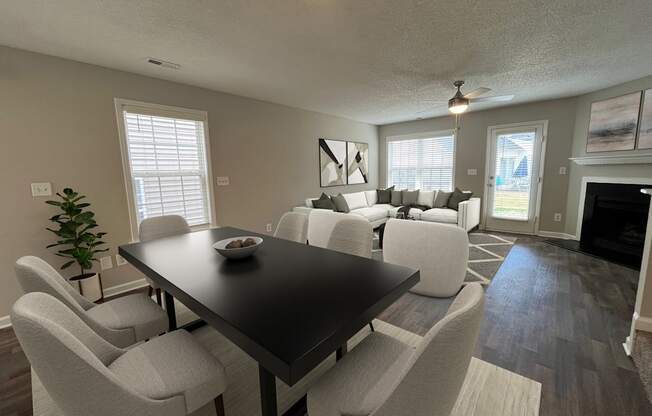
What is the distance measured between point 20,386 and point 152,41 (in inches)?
104

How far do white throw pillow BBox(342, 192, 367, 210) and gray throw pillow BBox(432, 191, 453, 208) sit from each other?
145 cm

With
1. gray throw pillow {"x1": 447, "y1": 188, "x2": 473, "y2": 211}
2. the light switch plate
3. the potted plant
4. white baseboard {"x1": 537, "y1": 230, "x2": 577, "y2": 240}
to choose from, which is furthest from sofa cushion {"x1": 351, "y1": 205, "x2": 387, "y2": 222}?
the light switch plate

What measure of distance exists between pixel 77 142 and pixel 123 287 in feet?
5.26

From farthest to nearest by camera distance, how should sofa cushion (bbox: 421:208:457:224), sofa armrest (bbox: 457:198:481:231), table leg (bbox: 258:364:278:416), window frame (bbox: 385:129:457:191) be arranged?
1. window frame (bbox: 385:129:457:191)
2. sofa cushion (bbox: 421:208:457:224)
3. sofa armrest (bbox: 457:198:481:231)
4. table leg (bbox: 258:364:278:416)

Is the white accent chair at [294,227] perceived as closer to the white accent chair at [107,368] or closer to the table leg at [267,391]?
the white accent chair at [107,368]

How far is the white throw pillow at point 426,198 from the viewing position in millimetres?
5504

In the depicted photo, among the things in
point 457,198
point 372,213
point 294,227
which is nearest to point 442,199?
point 457,198

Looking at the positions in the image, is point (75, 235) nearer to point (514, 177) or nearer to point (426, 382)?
point (426, 382)

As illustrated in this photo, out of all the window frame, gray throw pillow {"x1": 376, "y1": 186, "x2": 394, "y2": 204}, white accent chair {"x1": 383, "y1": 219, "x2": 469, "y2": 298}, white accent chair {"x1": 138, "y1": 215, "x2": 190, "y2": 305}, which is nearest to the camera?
white accent chair {"x1": 383, "y1": 219, "x2": 469, "y2": 298}

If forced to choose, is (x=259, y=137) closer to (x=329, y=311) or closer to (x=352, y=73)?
(x=352, y=73)

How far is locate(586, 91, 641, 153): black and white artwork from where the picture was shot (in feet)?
11.5

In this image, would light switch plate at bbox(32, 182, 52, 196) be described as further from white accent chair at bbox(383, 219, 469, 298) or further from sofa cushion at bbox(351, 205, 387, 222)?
sofa cushion at bbox(351, 205, 387, 222)

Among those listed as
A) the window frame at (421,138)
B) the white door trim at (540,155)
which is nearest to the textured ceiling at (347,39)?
the white door trim at (540,155)

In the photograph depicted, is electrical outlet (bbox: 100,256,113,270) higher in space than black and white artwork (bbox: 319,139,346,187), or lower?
lower
